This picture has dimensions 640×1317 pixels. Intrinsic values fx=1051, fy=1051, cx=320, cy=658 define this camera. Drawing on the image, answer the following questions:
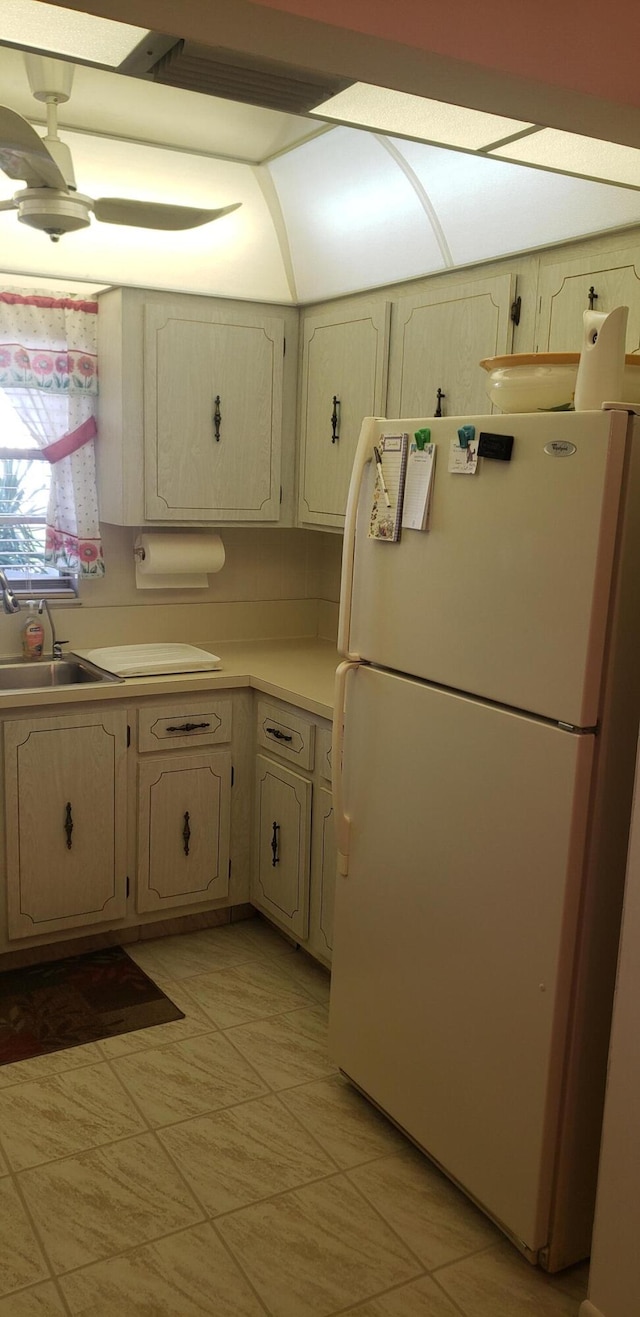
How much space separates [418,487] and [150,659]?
155 centimetres

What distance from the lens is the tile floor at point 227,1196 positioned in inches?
81.7

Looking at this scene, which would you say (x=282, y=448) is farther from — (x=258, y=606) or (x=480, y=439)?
(x=480, y=439)

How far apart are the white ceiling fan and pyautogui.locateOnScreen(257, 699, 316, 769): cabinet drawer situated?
1.47m

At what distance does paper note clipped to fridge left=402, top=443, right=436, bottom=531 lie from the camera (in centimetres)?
225

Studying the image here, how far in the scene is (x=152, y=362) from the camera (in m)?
3.52

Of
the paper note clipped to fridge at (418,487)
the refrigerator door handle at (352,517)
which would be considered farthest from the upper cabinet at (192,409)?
the paper note clipped to fridge at (418,487)

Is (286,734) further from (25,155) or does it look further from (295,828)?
(25,155)

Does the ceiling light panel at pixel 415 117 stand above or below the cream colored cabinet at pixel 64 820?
above

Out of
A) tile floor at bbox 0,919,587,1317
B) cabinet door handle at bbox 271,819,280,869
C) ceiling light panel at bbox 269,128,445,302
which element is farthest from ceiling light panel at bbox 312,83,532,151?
tile floor at bbox 0,919,587,1317

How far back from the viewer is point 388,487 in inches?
94.0

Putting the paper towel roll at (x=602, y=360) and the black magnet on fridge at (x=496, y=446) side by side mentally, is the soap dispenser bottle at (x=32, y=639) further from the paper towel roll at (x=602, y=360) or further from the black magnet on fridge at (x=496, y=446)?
the paper towel roll at (x=602, y=360)

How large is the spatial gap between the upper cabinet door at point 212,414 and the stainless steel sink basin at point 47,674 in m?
0.58

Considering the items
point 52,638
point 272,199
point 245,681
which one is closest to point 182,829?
point 245,681

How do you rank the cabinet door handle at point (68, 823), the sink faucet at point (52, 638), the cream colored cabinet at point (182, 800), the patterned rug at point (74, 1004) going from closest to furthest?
the patterned rug at point (74, 1004) → the cabinet door handle at point (68, 823) → the cream colored cabinet at point (182, 800) → the sink faucet at point (52, 638)
